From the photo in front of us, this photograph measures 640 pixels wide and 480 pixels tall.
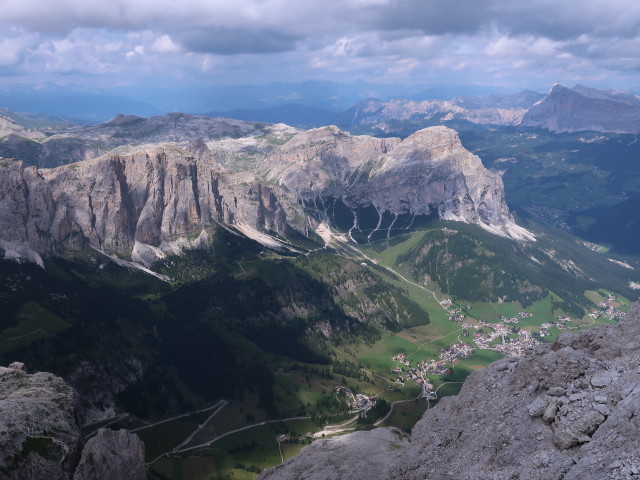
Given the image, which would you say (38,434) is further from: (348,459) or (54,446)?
(348,459)

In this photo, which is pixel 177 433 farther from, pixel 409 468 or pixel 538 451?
pixel 538 451

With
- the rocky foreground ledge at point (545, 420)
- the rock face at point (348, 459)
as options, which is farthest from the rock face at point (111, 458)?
the rocky foreground ledge at point (545, 420)

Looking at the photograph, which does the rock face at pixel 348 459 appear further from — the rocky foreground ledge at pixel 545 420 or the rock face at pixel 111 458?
the rock face at pixel 111 458

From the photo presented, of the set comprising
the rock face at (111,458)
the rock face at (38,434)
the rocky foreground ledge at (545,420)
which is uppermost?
the rocky foreground ledge at (545,420)

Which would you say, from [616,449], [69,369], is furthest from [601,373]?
[69,369]

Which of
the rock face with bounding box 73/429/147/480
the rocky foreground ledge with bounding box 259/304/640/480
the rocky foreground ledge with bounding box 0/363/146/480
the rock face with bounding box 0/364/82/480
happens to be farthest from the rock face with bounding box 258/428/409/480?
the rock face with bounding box 0/364/82/480

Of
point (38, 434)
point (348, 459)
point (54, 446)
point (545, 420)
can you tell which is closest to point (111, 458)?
point (54, 446)
